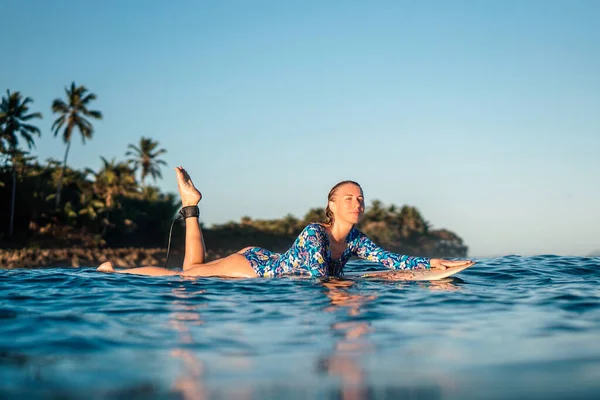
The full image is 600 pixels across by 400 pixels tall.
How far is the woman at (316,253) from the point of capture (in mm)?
7164

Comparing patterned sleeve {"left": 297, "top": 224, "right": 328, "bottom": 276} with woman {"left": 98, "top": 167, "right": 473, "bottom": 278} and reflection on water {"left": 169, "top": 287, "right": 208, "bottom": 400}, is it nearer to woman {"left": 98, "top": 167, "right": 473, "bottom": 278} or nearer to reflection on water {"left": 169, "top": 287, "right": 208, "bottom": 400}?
woman {"left": 98, "top": 167, "right": 473, "bottom": 278}

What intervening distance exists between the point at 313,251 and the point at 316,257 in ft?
0.24

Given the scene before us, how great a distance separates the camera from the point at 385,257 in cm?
757

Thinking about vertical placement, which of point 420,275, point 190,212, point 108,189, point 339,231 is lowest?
point 420,275

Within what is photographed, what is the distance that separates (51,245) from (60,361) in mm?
41312

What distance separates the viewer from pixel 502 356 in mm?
3416

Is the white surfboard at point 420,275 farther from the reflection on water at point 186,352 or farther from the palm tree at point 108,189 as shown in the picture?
the palm tree at point 108,189

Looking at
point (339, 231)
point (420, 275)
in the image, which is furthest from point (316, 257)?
point (420, 275)

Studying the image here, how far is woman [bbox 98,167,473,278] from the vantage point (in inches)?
282

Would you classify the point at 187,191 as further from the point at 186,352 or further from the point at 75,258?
the point at 75,258

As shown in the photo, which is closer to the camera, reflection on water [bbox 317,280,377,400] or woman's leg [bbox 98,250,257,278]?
reflection on water [bbox 317,280,377,400]

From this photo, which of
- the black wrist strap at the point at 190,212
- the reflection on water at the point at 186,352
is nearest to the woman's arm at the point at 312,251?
the reflection on water at the point at 186,352

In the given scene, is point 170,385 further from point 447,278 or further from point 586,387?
point 447,278

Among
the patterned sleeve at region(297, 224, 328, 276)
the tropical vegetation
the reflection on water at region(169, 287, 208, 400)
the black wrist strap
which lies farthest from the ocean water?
the tropical vegetation
